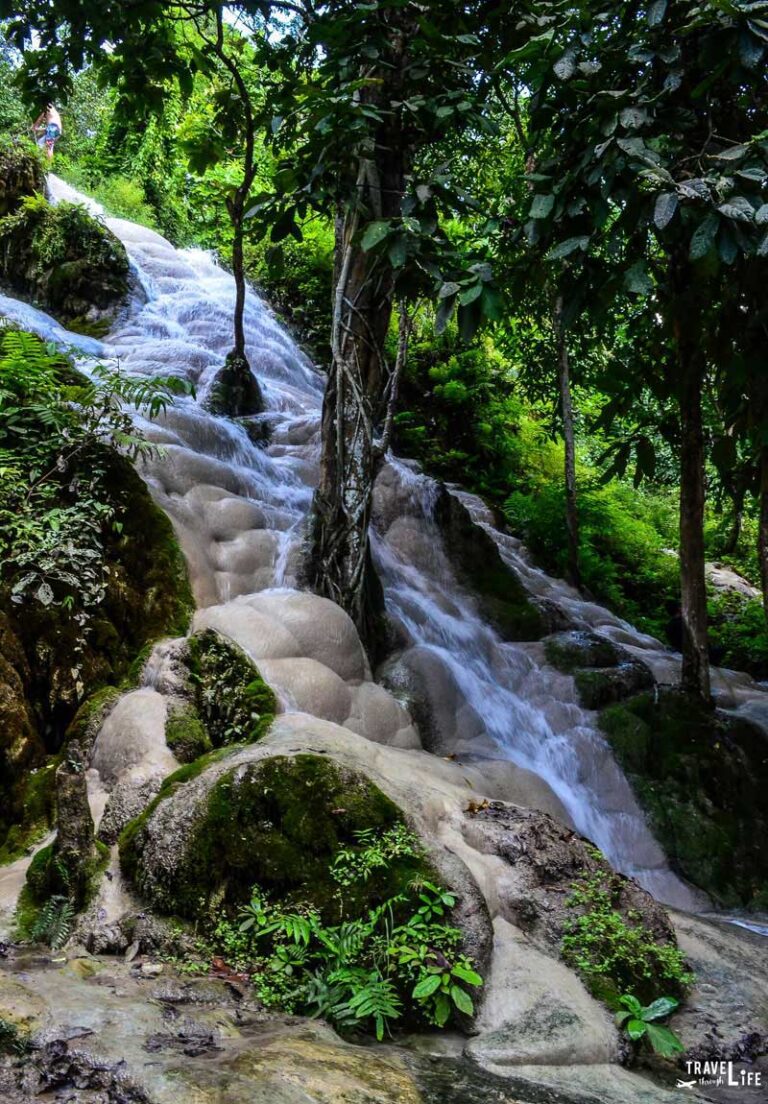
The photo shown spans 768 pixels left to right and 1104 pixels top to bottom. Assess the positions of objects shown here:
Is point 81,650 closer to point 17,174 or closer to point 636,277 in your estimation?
point 636,277

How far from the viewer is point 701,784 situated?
608cm

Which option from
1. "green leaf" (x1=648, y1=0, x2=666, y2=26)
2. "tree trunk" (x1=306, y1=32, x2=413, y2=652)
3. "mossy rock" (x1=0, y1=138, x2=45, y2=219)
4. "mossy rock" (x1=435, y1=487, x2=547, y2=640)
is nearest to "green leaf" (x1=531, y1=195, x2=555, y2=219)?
"green leaf" (x1=648, y1=0, x2=666, y2=26)

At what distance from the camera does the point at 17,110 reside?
15836mm

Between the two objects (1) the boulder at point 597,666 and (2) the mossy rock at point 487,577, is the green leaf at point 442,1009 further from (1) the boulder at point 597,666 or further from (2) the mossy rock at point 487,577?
(2) the mossy rock at point 487,577

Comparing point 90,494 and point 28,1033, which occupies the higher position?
point 90,494

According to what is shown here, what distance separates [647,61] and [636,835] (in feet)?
16.4

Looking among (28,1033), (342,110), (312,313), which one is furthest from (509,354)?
(28,1033)

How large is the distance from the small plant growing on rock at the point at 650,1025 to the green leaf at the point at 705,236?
286cm

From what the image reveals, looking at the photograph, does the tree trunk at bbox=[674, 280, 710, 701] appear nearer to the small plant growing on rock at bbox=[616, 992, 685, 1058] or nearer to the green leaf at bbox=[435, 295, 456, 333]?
the green leaf at bbox=[435, 295, 456, 333]

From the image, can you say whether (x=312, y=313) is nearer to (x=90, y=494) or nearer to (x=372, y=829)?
(x=90, y=494)

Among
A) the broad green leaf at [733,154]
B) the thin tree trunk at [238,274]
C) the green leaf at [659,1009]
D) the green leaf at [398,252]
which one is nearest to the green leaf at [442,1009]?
the green leaf at [659,1009]

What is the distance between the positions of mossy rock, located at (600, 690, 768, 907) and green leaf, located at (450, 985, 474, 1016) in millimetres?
3632

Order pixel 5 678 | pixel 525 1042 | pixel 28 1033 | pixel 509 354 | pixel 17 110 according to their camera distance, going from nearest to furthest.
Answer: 1. pixel 28 1033
2. pixel 525 1042
3. pixel 5 678
4. pixel 509 354
5. pixel 17 110

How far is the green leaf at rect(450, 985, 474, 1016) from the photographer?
99.0 inches
